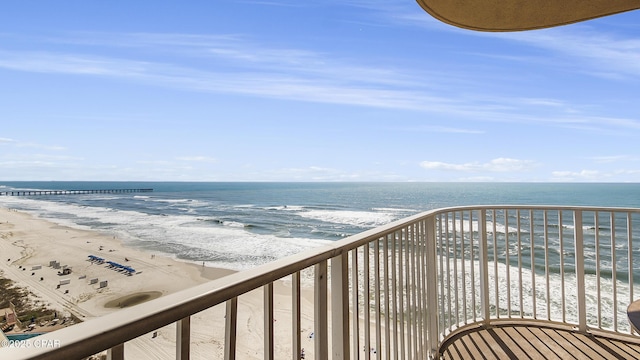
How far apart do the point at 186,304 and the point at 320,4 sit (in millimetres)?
12460

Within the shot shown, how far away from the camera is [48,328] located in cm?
710

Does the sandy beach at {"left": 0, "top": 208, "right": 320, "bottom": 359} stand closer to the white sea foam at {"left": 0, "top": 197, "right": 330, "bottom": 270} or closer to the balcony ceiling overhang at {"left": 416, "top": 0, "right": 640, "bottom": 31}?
the white sea foam at {"left": 0, "top": 197, "right": 330, "bottom": 270}

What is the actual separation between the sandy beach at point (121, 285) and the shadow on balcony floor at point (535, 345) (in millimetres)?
2916

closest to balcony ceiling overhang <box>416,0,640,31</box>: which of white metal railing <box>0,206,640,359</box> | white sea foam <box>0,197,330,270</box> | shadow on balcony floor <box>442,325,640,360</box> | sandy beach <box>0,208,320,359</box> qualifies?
white metal railing <box>0,206,640,359</box>

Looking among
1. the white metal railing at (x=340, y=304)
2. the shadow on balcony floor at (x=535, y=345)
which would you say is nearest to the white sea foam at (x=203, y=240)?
the shadow on balcony floor at (x=535, y=345)

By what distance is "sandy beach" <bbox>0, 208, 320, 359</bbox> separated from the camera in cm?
629

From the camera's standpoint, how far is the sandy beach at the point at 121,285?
6.29 meters

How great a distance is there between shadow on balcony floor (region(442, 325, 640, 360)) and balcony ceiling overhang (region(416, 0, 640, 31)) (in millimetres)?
2185

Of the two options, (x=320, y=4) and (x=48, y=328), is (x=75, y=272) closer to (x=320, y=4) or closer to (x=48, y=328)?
(x=48, y=328)

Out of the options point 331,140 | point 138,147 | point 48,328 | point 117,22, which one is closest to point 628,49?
point 48,328

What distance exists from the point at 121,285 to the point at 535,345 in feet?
35.5

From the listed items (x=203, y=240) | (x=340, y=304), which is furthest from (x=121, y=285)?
(x=340, y=304)

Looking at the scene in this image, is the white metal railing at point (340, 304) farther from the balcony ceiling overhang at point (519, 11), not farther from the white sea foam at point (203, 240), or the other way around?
the white sea foam at point (203, 240)

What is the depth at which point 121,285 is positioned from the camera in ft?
33.0
